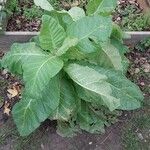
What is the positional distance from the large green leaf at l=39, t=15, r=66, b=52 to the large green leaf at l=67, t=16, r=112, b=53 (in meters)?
0.09

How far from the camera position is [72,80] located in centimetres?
372

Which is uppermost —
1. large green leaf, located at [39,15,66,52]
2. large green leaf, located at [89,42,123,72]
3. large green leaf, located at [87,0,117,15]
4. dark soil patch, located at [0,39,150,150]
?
large green leaf, located at [87,0,117,15]

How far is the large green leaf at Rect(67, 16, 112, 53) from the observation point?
332cm

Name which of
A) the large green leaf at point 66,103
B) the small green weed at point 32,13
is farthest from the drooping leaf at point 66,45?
the small green weed at point 32,13

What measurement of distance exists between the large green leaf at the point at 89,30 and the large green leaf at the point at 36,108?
1.41ft

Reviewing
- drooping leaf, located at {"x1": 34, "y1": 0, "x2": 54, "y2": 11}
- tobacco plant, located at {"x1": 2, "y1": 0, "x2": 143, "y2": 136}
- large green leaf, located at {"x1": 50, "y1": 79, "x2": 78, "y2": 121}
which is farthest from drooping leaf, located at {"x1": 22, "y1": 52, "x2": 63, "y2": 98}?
drooping leaf, located at {"x1": 34, "y1": 0, "x2": 54, "y2": 11}

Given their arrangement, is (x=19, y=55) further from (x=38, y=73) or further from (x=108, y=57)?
(x=108, y=57)

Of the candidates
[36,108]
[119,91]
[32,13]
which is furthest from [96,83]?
[32,13]

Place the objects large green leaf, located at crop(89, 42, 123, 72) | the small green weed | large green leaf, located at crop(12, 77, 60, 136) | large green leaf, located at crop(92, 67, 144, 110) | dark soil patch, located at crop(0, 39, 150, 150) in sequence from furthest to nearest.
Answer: the small green weed
dark soil patch, located at crop(0, 39, 150, 150)
large green leaf, located at crop(89, 42, 123, 72)
large green leaf, located at crop(92, 67, 144, 110)
large green leaf, located at crop(12, 77, 60, 136)

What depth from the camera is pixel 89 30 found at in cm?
336

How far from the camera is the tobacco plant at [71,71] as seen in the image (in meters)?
3.31

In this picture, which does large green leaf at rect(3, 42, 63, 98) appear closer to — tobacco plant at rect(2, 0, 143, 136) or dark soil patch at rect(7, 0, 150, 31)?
tobacco plant at rect(2, 0, 143, 136)

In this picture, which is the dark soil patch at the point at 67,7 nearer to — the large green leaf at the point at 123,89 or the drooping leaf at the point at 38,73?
the large green leaf at the point at 123,89

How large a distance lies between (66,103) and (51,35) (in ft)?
2.28
